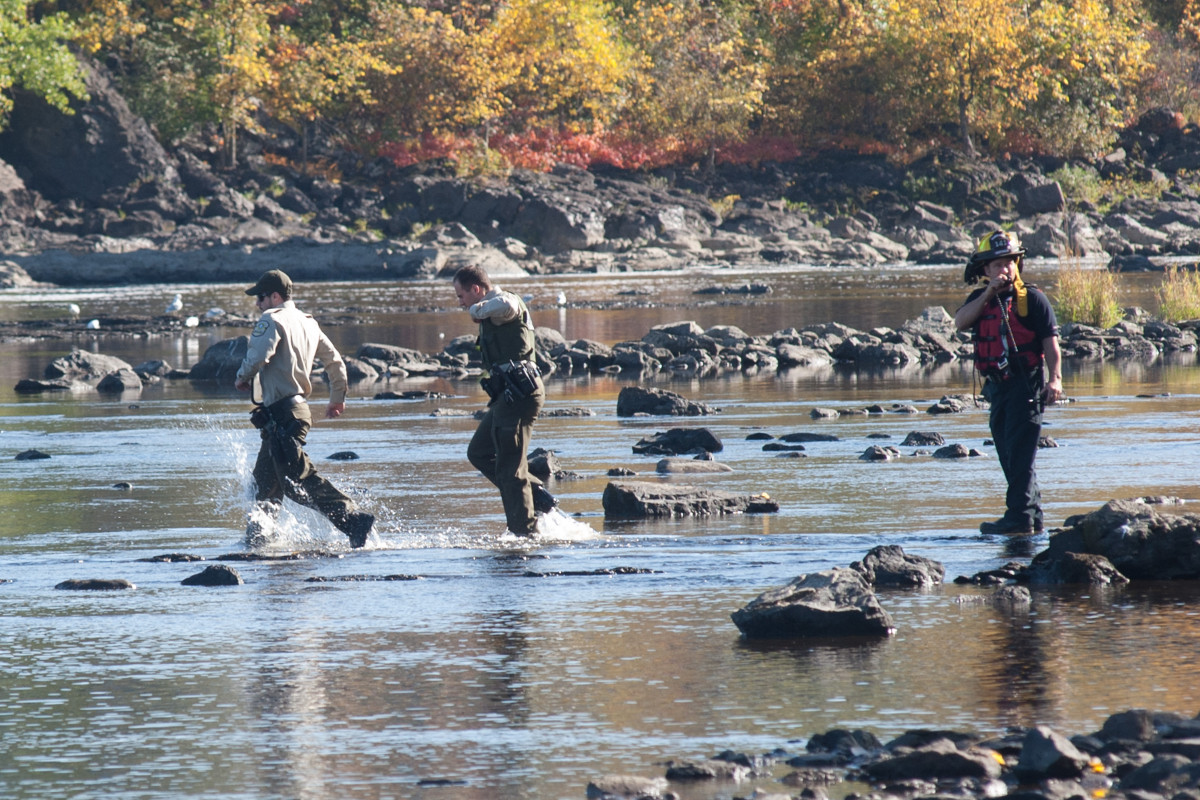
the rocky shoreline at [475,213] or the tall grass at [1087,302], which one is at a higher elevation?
the rocky shoreline at [475,213]

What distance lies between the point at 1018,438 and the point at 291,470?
4312 mm

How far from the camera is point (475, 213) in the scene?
195 ft

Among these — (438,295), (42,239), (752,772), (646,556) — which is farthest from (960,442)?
(42,239)

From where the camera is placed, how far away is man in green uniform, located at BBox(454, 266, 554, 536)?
9523 mm

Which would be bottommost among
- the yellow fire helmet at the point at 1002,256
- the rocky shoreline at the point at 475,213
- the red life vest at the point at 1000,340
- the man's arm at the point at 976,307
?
the red life vest at the point at 1000,340

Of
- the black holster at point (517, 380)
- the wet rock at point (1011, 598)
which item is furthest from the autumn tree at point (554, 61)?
the wet rock at point (1011, 598)

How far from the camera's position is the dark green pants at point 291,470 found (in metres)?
9.64

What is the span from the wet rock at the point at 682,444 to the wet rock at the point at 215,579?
552 cm

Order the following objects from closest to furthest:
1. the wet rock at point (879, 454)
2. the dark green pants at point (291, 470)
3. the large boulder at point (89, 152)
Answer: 1. the dark green pants at point (291, 470)
2. the wet rock at point (879, 454)
3. the large boulder at point (89, 152)

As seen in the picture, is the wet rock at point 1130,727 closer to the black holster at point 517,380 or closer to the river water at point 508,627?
the river water at point 508,627

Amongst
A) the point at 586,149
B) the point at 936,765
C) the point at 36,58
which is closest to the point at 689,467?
the point at 936,765

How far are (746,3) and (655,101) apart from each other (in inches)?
421

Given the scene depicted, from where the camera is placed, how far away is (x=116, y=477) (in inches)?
498

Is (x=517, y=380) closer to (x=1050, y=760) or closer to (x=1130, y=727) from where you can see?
(x=1130, y=727)
